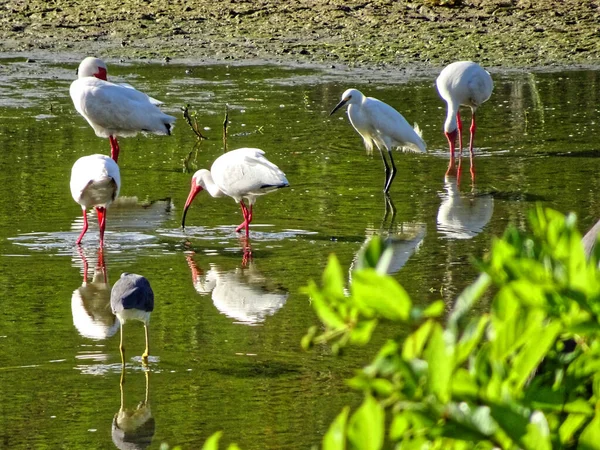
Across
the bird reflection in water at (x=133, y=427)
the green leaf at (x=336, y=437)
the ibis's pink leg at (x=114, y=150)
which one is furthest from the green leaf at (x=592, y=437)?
the ibis's pink leg at (x=114, y=150)

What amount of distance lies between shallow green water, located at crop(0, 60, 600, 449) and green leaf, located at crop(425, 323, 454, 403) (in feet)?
11.1

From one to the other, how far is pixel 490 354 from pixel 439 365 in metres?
0.10

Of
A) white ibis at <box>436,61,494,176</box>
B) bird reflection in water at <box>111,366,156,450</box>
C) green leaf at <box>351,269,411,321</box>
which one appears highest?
white ibis at <box>436,61,494,176</box>

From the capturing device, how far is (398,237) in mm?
8383

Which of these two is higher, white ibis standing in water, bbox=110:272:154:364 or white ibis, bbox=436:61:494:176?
white ibis, bbox=436:61:494:176

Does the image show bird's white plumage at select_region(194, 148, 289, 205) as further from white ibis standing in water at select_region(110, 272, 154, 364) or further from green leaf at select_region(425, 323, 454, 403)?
green leaf at select_region(425, 323, 454, 403)

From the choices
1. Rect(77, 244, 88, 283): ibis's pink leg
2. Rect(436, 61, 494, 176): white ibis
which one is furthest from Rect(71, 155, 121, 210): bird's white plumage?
Rect(436, 61, 494, 176): white ibis

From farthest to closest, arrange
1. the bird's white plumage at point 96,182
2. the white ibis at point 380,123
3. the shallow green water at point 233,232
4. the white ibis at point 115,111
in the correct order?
1. the white ibis at point 115,111
2. the white ibis at point 380,123
3. the bird's white plumage at point 96,182
4. the shallow green water at point 233,232

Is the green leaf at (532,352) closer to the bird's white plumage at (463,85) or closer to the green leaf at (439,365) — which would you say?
the green leaf at (439,365)

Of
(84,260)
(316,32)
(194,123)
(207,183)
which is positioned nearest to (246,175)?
(207,183)

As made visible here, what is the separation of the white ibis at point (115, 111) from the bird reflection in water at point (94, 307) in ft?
12.6

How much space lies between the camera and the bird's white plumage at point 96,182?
26.4ft

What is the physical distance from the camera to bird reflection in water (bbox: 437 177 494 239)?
8.50 metres

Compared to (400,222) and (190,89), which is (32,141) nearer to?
(190,89)
